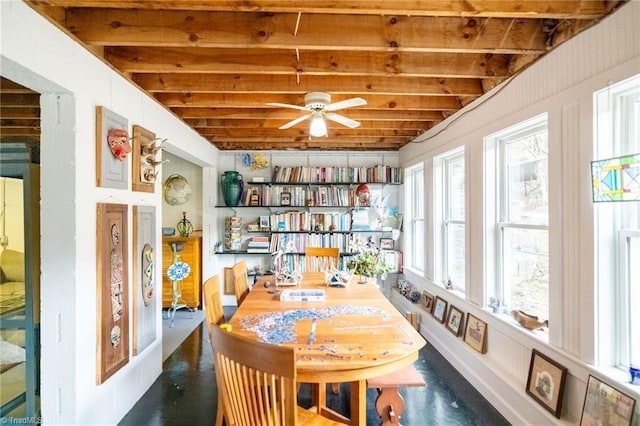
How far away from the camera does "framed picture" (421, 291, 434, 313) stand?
3506 millimetres

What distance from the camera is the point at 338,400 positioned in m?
2.32

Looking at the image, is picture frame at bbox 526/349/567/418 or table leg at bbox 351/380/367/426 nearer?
table leg at bbox 351/380/367/426

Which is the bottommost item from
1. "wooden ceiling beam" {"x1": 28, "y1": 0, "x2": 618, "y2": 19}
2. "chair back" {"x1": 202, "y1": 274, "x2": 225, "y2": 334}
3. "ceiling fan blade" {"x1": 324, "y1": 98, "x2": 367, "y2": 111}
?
"chair back" {"x1": 202, "y1": 274, "x2": 225, "y2": 334}

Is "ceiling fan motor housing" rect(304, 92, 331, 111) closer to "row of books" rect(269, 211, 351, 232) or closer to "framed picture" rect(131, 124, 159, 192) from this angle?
"framed picture" rect(131, 124, 159, 192)

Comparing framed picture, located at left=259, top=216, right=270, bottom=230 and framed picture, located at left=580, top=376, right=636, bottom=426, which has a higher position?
framed picture, located at left=259, top=216, right=270, bottom=230

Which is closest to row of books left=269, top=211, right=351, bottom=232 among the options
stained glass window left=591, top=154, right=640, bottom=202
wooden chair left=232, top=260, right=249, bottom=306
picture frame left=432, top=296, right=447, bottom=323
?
picture frame left=432, top=296, right=447, bottom=323

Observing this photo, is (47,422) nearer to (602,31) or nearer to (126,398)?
(126,398)

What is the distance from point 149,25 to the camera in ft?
5.79

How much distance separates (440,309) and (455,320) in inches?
13.4

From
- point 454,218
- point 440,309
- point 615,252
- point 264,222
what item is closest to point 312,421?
point 615,252

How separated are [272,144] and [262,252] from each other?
5.17ft

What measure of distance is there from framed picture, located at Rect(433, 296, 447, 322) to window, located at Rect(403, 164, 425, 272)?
2.78 ft

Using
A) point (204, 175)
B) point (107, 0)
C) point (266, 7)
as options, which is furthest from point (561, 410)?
point (204, 175)

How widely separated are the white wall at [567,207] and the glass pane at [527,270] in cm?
21
